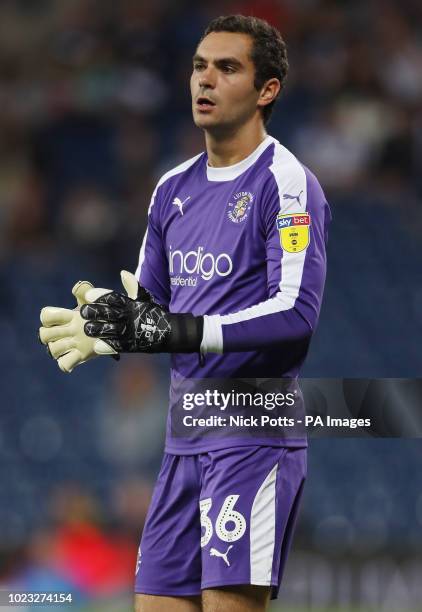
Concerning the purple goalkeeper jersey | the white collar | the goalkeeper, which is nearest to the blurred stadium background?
the goalkeeper

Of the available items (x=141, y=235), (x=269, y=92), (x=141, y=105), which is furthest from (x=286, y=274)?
(x=141, y=105)

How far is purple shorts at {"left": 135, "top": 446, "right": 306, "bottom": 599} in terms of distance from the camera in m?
3.12

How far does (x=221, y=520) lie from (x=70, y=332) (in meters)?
0.68

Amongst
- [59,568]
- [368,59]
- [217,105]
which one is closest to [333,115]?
[368,59]

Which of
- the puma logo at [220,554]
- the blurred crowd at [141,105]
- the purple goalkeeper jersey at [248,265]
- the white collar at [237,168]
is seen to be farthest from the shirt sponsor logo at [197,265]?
the blurred crowd at [141,105]

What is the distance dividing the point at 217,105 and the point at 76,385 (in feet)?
15.7

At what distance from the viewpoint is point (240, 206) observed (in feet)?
11.0

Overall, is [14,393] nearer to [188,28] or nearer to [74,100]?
[74,100]

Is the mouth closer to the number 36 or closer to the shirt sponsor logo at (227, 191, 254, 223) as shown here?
the shirt sponsor logo at (227, 191, 254, 223)

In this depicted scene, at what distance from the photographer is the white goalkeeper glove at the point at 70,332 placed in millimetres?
3125

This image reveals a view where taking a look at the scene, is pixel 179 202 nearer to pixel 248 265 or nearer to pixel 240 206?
pixel 240 206

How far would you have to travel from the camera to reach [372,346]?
8.13 meters

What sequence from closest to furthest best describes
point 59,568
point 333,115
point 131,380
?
point 59,568
point 131,380
point 333,115

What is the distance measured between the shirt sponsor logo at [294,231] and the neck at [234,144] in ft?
1.17
